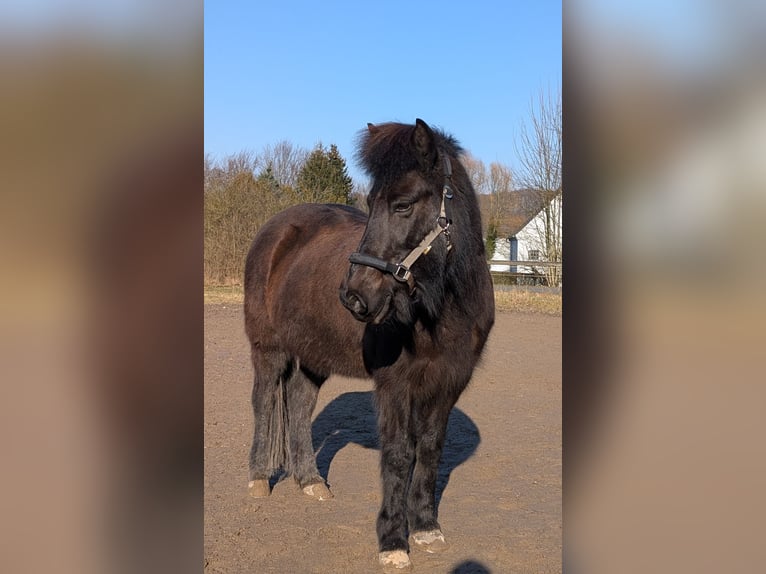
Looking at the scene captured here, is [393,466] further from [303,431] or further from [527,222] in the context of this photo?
[527,222]

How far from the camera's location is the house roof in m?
22.4

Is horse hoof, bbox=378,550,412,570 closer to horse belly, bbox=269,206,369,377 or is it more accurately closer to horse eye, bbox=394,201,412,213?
horse belly, bbox=269,206,369,377

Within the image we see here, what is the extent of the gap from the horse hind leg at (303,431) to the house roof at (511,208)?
17020 mm

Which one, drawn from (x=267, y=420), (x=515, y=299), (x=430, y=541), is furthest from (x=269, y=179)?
(x=430, y=541)

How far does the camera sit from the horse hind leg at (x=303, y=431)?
5121 millimetres

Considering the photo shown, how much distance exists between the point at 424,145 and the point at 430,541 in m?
2.39

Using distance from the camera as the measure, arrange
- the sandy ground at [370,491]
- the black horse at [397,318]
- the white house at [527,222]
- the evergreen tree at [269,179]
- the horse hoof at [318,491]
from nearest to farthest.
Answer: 1. the black horse at [397,318]
2. the sandy ground at [370,491]
3. the horse hoof at [318,491]
4. the white house at [527,222]
5. the evergreen tree at [269,179]

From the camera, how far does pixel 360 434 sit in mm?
6941

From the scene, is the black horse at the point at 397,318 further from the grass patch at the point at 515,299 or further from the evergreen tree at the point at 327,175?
the evergreen tree at the point at 327,175

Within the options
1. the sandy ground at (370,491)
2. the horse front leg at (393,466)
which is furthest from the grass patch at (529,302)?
the horse front leg at (393,466)
